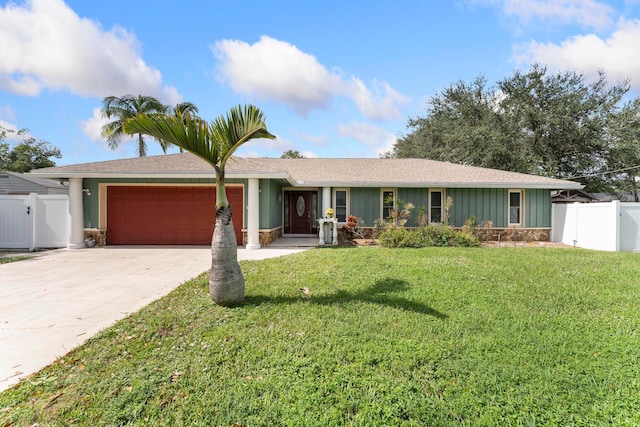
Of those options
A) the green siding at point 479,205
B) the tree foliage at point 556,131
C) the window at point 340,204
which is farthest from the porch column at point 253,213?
the tree foliage at point 556,131

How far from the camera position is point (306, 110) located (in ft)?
57.4

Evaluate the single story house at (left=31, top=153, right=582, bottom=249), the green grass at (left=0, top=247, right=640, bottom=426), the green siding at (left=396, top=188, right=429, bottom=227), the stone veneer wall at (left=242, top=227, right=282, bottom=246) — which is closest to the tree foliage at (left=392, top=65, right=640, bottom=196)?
the single story house at (left=31, top=153, right=582, bottom=249)

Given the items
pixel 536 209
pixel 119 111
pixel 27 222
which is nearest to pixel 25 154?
pixel 119 111

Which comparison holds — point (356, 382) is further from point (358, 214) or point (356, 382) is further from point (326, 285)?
point (358, 214)

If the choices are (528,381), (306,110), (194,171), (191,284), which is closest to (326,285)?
(191,284)

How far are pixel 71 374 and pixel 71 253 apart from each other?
8.47 metres

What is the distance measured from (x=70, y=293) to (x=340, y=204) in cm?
920

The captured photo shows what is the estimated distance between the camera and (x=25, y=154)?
104ft

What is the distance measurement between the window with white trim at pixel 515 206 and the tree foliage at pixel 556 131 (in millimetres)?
8567

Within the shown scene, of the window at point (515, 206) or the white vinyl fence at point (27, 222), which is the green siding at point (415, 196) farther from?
the white vinyl fence at point (27, 222)

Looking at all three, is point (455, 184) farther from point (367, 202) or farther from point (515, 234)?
point (367, 202)

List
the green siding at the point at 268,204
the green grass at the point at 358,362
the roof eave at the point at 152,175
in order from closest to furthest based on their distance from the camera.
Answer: the green grass at the point at 358,362 < the roof eave at the point at 152,175 < the green siding at the point at 268,204

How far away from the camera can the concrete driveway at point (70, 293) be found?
326cm

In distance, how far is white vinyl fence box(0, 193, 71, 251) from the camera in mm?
9938
